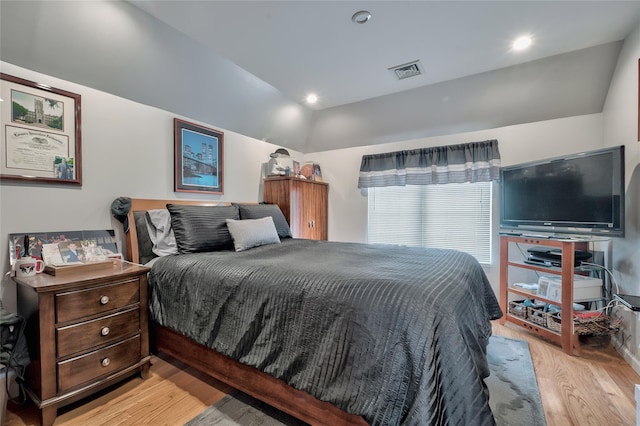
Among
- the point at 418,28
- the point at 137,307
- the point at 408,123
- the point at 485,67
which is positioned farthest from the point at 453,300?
the point at 408,123

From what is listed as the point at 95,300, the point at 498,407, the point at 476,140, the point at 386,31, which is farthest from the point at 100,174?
the point at 476,140

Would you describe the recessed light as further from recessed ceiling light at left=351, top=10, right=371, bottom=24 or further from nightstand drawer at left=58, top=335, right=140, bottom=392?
nightstand drawer at left=58, top=335, right=140, bottom=392

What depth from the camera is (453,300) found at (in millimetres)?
1163

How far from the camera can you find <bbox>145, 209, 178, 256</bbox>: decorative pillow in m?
2.17

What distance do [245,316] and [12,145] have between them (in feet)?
6.07

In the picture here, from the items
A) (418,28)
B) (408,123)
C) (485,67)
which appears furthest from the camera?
(408,123)

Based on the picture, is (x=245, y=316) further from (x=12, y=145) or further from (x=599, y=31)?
(x=599, y=31)

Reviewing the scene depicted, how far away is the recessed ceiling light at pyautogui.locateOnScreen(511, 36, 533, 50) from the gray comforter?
1916mm

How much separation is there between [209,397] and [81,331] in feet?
2.69

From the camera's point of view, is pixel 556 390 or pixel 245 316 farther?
pixel 556 390

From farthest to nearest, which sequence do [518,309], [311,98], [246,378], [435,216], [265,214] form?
[435,216], [311,98], [265,214], [518,309], [246,378]

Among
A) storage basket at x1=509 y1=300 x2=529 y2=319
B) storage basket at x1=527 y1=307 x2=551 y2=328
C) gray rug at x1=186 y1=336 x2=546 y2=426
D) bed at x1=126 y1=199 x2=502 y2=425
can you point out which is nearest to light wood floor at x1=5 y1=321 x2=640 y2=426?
gray rug at x1=186 y1=336 x2=546 y2=426

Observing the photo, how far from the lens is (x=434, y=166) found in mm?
3420

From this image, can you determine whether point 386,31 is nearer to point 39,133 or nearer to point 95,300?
point 39,133
